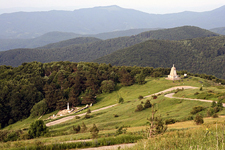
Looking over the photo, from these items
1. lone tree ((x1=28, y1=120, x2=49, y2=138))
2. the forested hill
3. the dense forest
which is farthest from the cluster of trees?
the forested hill

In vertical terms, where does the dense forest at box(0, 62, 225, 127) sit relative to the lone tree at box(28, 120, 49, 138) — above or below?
below

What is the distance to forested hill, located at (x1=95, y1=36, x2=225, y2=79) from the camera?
16688 centimetres

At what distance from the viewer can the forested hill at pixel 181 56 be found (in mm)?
166875

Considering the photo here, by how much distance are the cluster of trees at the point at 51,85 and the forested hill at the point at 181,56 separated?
9648 centimetres

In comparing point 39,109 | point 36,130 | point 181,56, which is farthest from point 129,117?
point 181,56

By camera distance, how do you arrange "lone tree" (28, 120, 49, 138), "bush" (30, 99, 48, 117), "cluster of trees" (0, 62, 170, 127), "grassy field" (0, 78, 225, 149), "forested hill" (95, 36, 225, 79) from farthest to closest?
"forested hill" (95, 36, 225, 79)
"cluster of trees" (0, 62, 170, 127)
"bush" (30, 99, 48, 117)
"lone tree" (28, 120, 49, 138)
"grassy field" (0, 78, 225, 149)

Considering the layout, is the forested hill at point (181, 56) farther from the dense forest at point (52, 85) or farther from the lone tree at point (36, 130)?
the lone tree at point (36, 130)

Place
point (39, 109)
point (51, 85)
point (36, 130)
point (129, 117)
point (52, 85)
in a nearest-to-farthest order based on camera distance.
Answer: point (36, 130), point (129, 117), point (39, 109), point (51, 85), point (52, 85)

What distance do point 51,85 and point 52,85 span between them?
1.25 ft

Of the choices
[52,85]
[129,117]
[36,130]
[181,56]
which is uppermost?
[36,130]

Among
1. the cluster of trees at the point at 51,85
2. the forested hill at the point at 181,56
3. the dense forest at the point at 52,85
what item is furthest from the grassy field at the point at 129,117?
the forested hill at the point at 181,56

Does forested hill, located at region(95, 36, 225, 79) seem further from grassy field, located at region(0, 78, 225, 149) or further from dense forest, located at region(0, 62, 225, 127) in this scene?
grassy field, located at region(0, 78, 225, 149)

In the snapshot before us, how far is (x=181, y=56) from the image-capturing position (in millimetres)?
185250

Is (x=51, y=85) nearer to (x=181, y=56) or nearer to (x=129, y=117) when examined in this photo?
(x=129, y=117)
